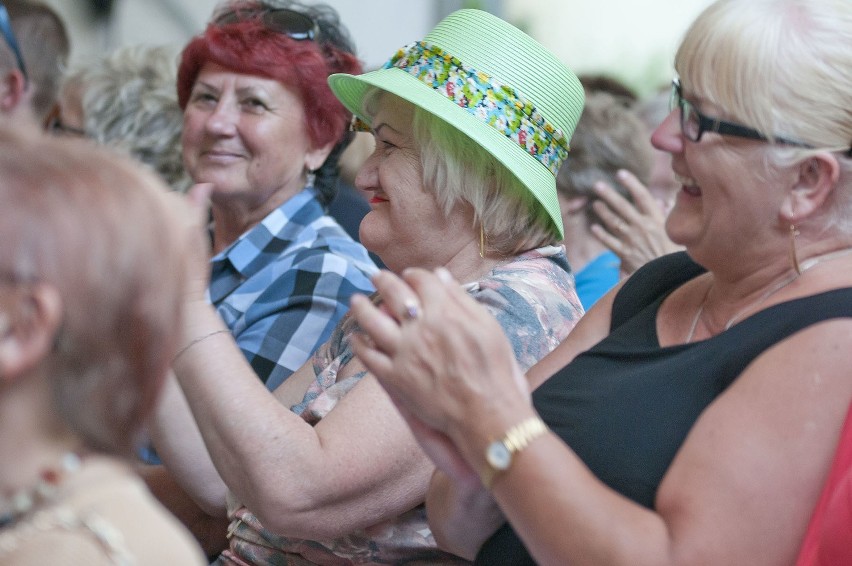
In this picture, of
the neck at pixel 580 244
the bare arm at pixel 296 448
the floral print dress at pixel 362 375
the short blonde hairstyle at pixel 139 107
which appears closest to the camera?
the bare arm at pixel 296 448

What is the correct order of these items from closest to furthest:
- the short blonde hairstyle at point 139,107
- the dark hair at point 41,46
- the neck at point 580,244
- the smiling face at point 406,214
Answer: the smiling face at point 406,214
the short blonde hairstyle at point 139,107
the neck at point 580,244
the dark hair at point 41,46

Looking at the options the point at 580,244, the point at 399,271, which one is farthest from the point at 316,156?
the point at 580,244

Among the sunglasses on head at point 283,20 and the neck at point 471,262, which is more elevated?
the sunglasses on head at point 283,20

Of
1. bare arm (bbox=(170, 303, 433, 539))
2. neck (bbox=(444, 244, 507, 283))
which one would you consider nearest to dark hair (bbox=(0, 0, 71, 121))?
neck (bbox=(444, 244, 507, 283))

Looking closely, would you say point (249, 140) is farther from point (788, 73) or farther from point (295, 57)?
point (788, 73)

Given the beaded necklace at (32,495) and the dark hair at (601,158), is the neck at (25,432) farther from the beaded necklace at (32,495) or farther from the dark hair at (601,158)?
the dark hair at (601,158)

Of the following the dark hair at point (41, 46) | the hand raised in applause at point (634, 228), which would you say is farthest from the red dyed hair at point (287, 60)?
the dark hair at point (41, 46)

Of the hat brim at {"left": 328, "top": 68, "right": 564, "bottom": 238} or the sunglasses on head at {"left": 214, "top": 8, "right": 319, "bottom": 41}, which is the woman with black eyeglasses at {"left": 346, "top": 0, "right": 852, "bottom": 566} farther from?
the sunglasses on head at {"left": 214, "top": 8, "right": 319, "bottom": 41}

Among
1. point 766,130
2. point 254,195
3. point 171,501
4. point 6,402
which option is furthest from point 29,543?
point 254,195

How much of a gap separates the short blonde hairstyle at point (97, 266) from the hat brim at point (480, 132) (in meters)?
1.04

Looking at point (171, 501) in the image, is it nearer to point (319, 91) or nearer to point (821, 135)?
point (319, 91)

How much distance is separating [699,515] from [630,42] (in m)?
4.90

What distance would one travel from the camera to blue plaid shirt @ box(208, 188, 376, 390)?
2.61 meters

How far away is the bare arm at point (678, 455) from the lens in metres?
1.36
